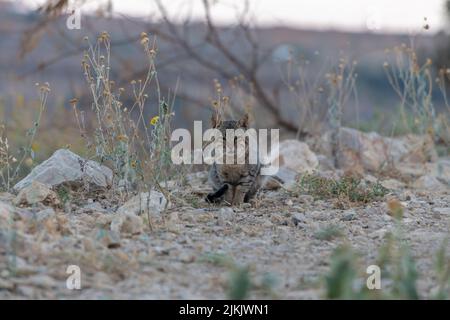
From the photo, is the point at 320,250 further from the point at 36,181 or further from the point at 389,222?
the point at 36,181

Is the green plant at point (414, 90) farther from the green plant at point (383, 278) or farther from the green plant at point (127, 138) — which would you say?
the green plant at point (383, 278)

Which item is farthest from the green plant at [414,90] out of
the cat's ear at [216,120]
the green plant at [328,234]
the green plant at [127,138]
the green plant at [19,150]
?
the green plant at [19,150]

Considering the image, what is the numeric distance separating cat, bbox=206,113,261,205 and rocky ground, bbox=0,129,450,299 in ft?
0.47

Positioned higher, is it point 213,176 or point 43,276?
point 213,176

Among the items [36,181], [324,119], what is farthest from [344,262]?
[324,119]

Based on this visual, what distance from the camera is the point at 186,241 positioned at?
4801mm

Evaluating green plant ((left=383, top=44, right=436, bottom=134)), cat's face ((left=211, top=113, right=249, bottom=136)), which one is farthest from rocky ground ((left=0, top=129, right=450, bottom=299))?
green plant ((left=383, top=44, right=436, bottom=134))

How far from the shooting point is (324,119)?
9477 millimetres

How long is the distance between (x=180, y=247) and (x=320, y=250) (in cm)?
82

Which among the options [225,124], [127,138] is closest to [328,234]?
[127,138]

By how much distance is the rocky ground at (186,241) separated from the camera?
157 inches

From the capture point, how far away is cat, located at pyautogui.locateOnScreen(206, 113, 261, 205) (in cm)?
622

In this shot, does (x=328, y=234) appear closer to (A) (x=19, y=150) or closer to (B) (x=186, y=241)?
(B) (x=186, y=241)

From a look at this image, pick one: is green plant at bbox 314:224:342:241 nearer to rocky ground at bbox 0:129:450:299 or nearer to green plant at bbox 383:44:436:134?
rocky ground at bbox 0:129:450:299
